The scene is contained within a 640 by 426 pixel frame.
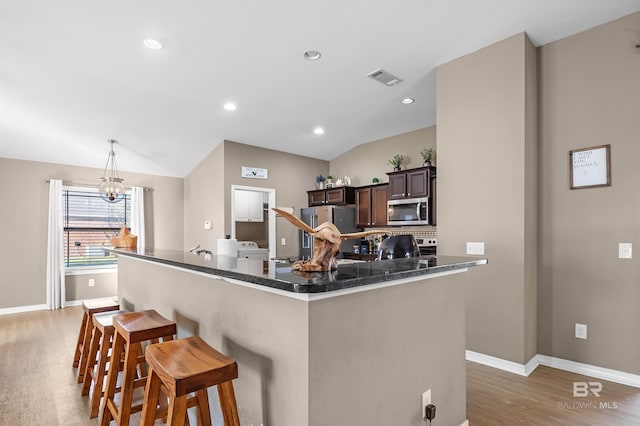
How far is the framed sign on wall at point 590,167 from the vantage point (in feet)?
9.51

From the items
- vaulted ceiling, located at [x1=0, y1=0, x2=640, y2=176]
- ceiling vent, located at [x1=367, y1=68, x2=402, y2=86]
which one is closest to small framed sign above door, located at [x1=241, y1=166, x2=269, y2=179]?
vaulted ceiling, located at [x1=0, y1=0, x2=640, y2=176]

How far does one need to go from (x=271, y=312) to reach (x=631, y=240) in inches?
119

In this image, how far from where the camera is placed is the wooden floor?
7.50 ft

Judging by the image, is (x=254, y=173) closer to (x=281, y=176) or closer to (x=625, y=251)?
(x=281, y=176)

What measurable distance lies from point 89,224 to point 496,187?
6.44 metres

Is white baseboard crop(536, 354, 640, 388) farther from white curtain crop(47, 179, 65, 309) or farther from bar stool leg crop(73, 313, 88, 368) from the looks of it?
white curtain crop(47, 179, 65, 309)

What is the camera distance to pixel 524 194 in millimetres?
2988

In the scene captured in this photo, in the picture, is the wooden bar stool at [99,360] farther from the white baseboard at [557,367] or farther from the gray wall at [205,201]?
the white baseboard at [557,367]

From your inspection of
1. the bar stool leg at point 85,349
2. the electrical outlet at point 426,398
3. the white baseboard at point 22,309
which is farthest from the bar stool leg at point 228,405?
the white baseboard at point 22,309

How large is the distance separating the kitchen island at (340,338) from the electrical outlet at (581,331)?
172 cm

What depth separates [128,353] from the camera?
76.1 inches

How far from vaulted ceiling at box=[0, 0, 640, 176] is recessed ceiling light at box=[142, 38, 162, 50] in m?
0.05

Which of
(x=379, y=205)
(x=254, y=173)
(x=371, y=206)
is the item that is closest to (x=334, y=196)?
(x=371, y=206)

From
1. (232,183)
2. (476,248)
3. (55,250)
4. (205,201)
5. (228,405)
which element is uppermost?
(232,183)
